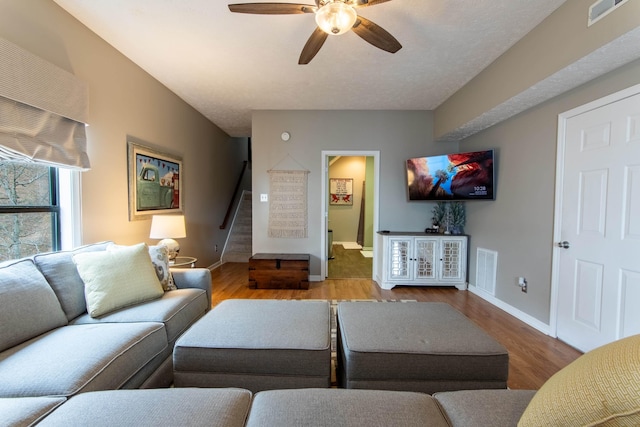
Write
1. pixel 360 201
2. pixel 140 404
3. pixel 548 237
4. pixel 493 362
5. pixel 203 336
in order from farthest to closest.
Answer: pixel 360 201
pixel 548 237
pixel 203 336
pixel 493 362
pixel 140 404

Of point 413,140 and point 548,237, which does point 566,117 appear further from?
point 413,140

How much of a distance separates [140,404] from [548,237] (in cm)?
321

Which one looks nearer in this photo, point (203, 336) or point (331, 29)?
point (203, 336)

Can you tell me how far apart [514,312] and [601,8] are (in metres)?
2.66

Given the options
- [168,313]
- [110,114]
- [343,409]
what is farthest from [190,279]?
[343,409]

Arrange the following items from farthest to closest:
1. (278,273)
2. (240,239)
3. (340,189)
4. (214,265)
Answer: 1. (340,189)
2. (240,239)
3. (214,265)
4. (278,273)

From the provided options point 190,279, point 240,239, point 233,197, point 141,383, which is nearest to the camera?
point 141,383

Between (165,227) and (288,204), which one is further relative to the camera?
(288,204)

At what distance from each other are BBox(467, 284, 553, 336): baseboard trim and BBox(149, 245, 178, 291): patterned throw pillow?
337cm

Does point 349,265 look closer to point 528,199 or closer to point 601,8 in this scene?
point 528,199

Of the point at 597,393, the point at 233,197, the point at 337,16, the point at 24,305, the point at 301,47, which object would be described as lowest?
the point at 24,305

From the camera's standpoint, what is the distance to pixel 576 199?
2.21m

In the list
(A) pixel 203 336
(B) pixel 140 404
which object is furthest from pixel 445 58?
(B) pixel 140 404

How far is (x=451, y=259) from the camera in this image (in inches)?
147
